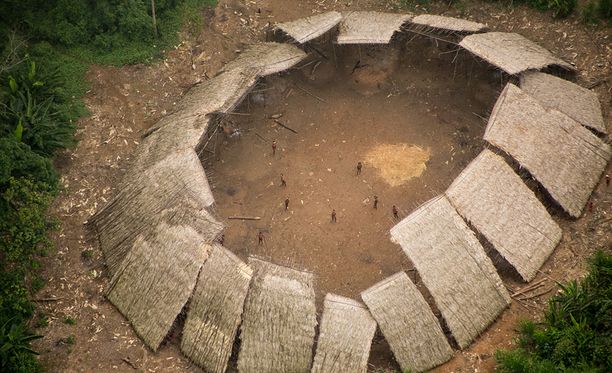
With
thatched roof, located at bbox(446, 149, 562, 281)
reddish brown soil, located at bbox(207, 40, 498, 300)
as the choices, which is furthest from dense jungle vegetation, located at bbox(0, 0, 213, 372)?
thatched roof, located at bbox(446, 149, 562, 281)

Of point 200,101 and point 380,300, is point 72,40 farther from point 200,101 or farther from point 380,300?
point 380,300

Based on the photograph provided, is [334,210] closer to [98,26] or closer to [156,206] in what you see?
[156,206]

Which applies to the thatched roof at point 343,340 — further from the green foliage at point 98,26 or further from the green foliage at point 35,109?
the green foliage at point 98,26

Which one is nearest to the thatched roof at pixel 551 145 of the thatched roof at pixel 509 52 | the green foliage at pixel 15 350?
the thatched roof at pixel 509 52

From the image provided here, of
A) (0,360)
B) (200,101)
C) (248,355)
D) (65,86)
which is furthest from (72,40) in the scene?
(248,355)

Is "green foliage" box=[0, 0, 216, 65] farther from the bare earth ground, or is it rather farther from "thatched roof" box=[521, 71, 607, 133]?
"thatched roof" box=[521, 71, 607, 133]

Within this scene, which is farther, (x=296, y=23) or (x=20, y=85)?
(x=296, y=23)
